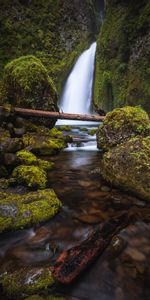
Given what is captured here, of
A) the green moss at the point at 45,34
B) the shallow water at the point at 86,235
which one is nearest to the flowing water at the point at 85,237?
the shallow water at the point at 86,235

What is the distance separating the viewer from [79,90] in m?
21.3

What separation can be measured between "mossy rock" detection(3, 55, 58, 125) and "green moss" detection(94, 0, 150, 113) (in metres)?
6.53

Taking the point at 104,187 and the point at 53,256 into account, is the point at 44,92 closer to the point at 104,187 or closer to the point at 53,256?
the point at 104,187

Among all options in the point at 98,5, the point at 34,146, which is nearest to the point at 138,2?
the point at 34,146

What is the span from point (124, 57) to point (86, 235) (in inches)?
623

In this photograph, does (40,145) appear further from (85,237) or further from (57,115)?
(85,237)

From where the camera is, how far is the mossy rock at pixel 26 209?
2.78 meters

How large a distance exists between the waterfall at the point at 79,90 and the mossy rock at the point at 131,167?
1586cm

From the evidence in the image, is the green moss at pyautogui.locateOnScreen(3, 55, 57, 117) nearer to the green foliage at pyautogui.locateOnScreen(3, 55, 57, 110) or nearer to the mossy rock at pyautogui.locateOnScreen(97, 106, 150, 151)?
the green foliage at pyautogui.locateOnScreen(3, 55, 57, 110)

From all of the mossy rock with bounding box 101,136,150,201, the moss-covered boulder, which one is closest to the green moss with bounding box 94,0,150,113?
the moss-covered boulder

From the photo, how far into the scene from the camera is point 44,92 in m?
9.13

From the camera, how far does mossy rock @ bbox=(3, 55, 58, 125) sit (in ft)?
28.9

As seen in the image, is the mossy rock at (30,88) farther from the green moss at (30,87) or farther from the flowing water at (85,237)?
the flowing water at (85,237)

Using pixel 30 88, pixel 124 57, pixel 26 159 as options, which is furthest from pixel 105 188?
pixel 124 57
